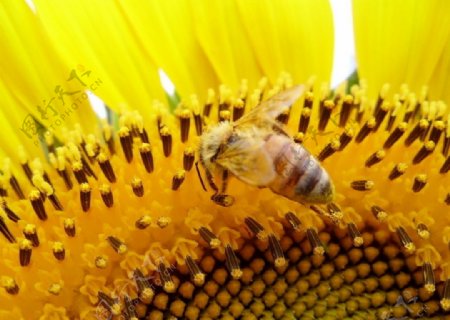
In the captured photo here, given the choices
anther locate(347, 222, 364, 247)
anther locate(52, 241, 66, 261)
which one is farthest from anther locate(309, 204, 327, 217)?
anther locate(52, 241, 66, 261)

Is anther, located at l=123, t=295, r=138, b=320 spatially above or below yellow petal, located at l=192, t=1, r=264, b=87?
below

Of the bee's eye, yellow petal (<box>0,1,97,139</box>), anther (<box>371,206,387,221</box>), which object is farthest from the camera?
yellow petal (<box>0,1,97,139</box>)

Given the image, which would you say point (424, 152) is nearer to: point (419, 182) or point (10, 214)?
point (419, 182)

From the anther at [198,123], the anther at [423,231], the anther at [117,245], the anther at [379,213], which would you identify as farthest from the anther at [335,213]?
the anther at [117,245]

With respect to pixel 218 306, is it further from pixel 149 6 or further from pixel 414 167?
pixel 149 6

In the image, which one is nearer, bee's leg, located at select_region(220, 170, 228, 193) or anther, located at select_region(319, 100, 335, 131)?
bee's leg, located at select_region(220, 170, 228, 193)

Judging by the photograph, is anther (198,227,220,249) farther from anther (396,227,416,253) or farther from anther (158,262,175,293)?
anther (396,227,416,253)

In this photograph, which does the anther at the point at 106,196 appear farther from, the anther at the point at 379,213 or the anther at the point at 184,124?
the anther at the point at 379,213
